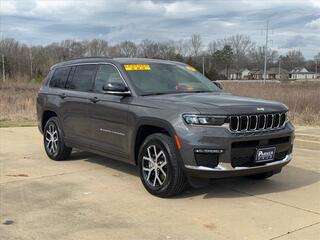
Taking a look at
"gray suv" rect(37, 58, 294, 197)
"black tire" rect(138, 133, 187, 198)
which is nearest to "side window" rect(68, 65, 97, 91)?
"gray suv" rect(37, 58, 294, 197)

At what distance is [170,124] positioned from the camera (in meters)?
5.89

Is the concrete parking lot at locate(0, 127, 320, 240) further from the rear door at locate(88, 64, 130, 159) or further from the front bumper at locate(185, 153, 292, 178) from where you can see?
the rear door at locate(88, 64, 130, 159)

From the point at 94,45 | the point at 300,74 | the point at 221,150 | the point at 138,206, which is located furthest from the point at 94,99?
the point at 300,74

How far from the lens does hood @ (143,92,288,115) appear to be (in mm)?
5716

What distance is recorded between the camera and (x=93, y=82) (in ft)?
25.1

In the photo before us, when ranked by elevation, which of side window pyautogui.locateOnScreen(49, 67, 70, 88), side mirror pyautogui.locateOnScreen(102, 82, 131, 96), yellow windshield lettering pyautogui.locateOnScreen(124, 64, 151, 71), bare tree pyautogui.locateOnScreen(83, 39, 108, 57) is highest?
bare tree pyautogui.locateOnScreen(83, 39, 108, 57)

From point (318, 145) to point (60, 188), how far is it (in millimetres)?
5786

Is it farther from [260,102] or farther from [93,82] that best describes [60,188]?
[260,102]

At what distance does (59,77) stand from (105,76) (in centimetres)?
176

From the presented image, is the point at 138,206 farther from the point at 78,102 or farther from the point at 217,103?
the point at 78,102

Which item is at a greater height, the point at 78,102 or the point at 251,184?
the point at 78,102

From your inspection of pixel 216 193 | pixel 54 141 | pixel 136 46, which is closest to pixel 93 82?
pixel 54 141

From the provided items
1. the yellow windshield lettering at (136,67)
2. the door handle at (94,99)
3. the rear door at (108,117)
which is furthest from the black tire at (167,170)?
the door handle at (94,99)

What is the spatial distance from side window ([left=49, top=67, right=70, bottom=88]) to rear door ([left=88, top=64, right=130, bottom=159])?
4.00 feet
